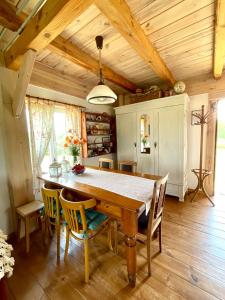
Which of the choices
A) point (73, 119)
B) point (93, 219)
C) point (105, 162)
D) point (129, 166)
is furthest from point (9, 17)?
point (129, 166)

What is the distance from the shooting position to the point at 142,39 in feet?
5.97

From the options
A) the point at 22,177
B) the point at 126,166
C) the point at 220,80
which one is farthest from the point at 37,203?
the point at 220,80

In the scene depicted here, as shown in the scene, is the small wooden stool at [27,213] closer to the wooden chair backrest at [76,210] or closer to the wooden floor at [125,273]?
the wooden floor at [125,273]

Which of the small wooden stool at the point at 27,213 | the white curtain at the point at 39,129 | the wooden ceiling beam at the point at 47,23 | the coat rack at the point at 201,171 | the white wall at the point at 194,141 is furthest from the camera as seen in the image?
the white wall at the point at 194,141

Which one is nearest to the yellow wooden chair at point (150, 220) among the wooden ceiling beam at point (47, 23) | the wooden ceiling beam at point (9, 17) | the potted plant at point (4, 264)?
the potted plant at point (4, 264)

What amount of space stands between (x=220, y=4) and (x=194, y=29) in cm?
54

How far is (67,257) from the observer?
67.2 inches

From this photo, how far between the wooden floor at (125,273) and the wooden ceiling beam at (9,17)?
2543mm

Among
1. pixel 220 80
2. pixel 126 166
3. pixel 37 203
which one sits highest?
pixel 220 80

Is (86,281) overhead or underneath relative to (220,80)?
underneath

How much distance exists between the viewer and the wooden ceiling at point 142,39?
1521 mm

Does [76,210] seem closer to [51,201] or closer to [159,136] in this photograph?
[51,201]

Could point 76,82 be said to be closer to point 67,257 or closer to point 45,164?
point 45,164

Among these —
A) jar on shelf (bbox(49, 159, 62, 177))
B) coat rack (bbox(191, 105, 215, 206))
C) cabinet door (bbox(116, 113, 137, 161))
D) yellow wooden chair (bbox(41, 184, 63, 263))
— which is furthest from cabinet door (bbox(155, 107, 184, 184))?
yellow wooden chair (bbox(41, 184, 63, 263))
